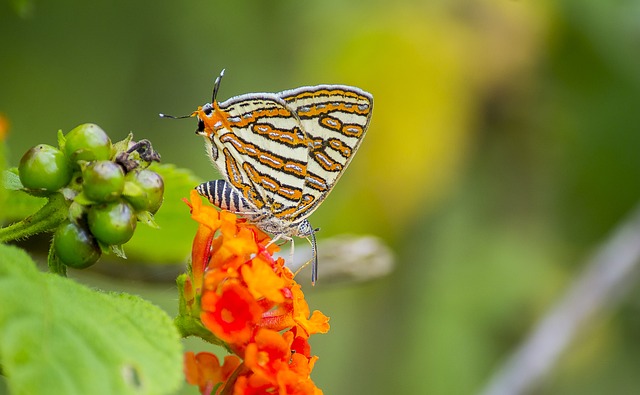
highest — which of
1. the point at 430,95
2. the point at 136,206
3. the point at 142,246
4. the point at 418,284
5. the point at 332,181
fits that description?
the point at 430,95

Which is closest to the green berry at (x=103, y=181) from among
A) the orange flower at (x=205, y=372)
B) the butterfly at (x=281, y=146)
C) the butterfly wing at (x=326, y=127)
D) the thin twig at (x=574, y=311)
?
the orange flower at (x=205, y=372)

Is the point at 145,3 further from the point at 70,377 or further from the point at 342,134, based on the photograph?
the point at 70,377

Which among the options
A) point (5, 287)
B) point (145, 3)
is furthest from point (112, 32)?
point (5, 287)

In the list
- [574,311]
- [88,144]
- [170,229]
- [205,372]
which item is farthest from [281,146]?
[574,311]

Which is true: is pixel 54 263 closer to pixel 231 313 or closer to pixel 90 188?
pixel 90 188

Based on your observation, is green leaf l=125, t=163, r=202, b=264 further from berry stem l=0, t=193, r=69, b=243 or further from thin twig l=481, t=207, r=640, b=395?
thin twig l=481, t=207, r=640, b=395

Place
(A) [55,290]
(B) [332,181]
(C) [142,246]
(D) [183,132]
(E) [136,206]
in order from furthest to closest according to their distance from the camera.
Answer: (D) [183,132] < (B) [332,181] < (C) [142,246] < (E) [136,206] < (A) [55,290]

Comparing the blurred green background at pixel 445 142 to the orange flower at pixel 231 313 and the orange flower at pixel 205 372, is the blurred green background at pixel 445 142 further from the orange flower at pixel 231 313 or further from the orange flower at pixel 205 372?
the orange flower at pixel 231 313
